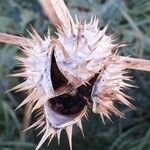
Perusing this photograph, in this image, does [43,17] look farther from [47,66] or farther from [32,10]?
[47,66]

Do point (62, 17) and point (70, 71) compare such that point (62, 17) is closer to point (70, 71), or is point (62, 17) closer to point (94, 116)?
point (70, 71)

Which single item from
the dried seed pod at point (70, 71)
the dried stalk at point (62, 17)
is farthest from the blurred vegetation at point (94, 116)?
the dried seed pod at point (70, 71)

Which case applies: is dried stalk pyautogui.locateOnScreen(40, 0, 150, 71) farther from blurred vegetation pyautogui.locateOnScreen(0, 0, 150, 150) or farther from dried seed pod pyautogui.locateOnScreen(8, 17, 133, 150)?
blurred vegetation pyautogui.locateOnScreen(0, 0, 150, 150)

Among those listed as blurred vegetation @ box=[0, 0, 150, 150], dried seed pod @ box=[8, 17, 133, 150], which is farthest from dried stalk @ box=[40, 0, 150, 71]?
blurred vegetation @ box=[0, 0, 150, 150]

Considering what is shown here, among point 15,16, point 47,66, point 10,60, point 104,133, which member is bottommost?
point 104,133

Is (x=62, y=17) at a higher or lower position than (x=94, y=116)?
higher

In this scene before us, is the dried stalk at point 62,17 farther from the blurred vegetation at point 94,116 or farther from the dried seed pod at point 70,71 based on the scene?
the blurred vegetation at point 94,116

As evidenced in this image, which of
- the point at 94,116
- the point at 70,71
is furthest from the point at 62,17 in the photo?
the point at 94,116

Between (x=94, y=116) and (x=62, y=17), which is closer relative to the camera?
(x=62, y=17)

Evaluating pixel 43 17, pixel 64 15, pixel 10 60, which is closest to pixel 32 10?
pixel 43 17
